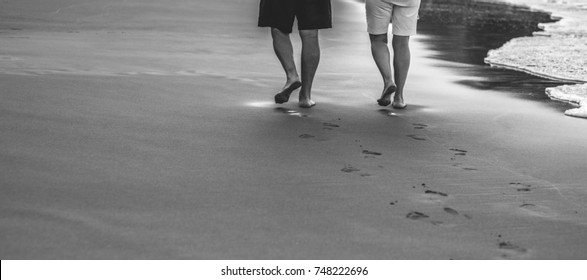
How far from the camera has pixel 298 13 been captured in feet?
22.5

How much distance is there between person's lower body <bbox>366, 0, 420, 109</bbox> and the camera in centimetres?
703

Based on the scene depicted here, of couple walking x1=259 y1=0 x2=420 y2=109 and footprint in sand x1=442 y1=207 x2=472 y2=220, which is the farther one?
couple walking x1=259 y1=0 x2=420 y2=109

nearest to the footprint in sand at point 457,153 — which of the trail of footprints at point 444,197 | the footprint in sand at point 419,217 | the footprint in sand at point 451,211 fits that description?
the trail of footprints at point 444,197

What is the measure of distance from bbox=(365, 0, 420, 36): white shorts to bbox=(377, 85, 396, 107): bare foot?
0.43 m

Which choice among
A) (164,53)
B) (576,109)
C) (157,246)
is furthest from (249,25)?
(157,246)

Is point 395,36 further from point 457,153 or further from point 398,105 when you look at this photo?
point 457,153

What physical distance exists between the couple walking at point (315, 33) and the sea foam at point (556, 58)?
1.31m

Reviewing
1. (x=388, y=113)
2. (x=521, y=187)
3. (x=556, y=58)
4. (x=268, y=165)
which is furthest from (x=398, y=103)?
(x=556, y=58)

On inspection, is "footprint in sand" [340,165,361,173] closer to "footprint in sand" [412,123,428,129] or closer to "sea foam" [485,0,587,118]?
"footprint in sand" [412,123,428,129]

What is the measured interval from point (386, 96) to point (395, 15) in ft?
2.00

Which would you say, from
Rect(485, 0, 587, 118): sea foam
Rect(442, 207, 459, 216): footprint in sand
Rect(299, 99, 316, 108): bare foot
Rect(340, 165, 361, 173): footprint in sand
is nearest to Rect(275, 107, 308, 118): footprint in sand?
Rect(299, 99, 316, 108): bare foot

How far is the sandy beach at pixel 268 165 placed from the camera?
3.63m

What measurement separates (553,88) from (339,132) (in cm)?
316

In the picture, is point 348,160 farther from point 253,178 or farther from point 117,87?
point 117,87
